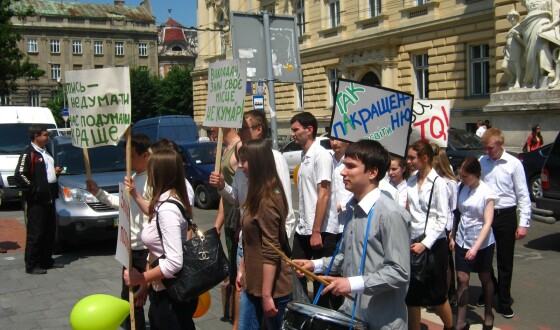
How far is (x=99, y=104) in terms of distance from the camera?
494 cm

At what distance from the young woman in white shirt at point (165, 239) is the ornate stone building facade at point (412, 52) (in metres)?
17.5

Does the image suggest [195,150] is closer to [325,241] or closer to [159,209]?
[325,241]

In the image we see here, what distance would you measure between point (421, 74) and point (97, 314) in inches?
1049

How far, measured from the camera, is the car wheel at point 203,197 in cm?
1510

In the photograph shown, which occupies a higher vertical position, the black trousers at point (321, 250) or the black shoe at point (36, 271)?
the black trousers at point (321, 250)

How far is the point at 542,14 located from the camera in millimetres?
19906

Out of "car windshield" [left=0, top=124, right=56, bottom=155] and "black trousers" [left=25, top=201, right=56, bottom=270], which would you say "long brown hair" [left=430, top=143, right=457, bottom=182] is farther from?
"car windshield" [left=0, top=124, right=56, bottom=155]

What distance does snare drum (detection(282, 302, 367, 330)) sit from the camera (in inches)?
126

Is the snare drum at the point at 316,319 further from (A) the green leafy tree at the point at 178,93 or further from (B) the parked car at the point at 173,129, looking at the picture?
(A) the green leafy tree at the point at 178,93

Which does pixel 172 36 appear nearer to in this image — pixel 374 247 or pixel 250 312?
pixel 250 312

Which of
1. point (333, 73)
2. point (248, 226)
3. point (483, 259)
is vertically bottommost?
point (483, 259)

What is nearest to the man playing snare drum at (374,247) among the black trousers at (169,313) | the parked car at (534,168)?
the black trousers at (169,313)

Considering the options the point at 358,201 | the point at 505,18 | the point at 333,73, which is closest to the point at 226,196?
the point at 358,201

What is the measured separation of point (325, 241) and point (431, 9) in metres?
23.8
